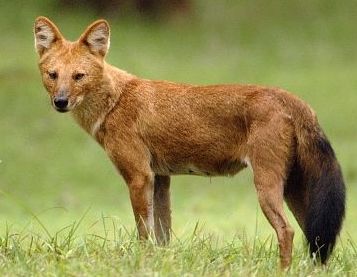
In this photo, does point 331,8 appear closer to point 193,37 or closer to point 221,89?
point 193,37

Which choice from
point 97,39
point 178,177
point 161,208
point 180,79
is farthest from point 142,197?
point 180,79

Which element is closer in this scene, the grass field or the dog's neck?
the grass field

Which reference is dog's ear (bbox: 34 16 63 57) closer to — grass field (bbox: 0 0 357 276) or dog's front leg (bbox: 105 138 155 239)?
dog's front leg (bbox: 105 138 155 239)

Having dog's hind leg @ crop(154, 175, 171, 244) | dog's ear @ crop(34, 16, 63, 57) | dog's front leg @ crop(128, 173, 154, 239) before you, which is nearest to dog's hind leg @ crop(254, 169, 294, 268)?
dog's front leg @ crop(128, 173, 154, 239)

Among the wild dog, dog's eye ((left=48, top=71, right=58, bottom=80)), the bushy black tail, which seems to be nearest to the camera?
the bushy black tail

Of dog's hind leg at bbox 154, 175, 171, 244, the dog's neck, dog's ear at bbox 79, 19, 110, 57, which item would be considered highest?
dog's ear at bbox 79, 19, 110, 57

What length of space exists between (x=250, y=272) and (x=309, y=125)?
131 cm

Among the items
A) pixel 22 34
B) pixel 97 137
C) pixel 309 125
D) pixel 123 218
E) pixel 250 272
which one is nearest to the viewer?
pixel 250 272

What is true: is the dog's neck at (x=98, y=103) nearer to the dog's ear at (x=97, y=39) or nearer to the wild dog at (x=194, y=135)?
the wild dog at (x=194, y=135)

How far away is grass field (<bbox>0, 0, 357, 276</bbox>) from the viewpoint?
26.8 ft

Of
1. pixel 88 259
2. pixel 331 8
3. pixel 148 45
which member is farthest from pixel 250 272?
pixel 331 8

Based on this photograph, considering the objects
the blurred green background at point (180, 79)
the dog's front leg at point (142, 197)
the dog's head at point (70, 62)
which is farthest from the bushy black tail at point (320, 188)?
the blurred green background at point (180, 79)

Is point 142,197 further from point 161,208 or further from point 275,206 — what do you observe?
point 275,206

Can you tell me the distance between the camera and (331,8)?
25.1 meters
